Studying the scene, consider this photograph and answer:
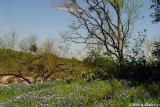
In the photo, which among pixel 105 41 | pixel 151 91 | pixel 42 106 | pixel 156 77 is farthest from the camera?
pixel 105 41

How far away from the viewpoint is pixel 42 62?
1116 inches

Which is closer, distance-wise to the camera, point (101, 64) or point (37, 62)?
point (101, 64)

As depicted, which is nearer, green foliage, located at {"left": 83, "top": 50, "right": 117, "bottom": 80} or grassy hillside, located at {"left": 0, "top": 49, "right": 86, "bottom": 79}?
green foliage, located at {"left": 83, "top": 50, "right": 117, "bottom": 80}

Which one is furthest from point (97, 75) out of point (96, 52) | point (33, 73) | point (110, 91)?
point (33, 73)

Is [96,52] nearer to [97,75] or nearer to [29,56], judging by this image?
[97,75]

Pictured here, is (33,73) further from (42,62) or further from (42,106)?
(42,106)

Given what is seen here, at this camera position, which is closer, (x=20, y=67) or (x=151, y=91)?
(x=151, y=91)

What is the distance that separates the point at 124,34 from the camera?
3164cm

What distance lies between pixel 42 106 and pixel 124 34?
73.1 ft

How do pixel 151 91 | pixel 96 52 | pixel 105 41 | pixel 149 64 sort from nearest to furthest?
1. pixel 151 91
2. pixel 149 64
3. pixel 96 52
4. pixel 105 41

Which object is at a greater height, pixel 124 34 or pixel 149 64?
pixel 124 34

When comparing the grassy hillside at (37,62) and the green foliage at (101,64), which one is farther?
the grassy hillside at (37,62)

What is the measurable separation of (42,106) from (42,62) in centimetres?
1846

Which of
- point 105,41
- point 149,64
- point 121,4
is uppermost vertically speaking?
point 121,4
